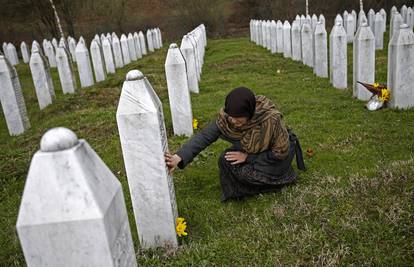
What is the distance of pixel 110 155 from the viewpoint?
19.1 ft

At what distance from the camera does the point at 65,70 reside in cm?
1146

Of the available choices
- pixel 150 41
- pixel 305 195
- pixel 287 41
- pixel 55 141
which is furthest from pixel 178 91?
pixel 150 41

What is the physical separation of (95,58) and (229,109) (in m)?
10.6

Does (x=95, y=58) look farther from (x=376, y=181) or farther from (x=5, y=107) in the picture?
(x=376, y=181)

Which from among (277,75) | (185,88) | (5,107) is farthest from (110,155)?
(277,75)

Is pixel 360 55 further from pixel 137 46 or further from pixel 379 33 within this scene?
pixel 137 46

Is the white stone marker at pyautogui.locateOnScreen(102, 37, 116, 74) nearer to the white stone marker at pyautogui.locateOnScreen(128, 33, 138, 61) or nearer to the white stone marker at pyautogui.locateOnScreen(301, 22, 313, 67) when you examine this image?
the white stone marker at pyautogui.locateOnScreen(128, 33, 138, 61)

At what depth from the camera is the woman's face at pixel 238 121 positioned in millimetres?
3521

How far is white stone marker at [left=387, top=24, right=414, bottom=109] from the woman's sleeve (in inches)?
151

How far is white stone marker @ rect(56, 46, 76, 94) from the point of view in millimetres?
11164

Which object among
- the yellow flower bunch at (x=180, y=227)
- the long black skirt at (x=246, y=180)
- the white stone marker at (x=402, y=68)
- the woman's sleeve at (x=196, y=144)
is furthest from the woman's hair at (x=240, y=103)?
the white stone marker at (x=402, y=68)

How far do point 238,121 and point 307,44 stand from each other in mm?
8775

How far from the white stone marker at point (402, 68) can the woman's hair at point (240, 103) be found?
381cm

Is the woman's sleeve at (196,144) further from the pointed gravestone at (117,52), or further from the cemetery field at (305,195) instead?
the pointed gravestone at (117,52)
